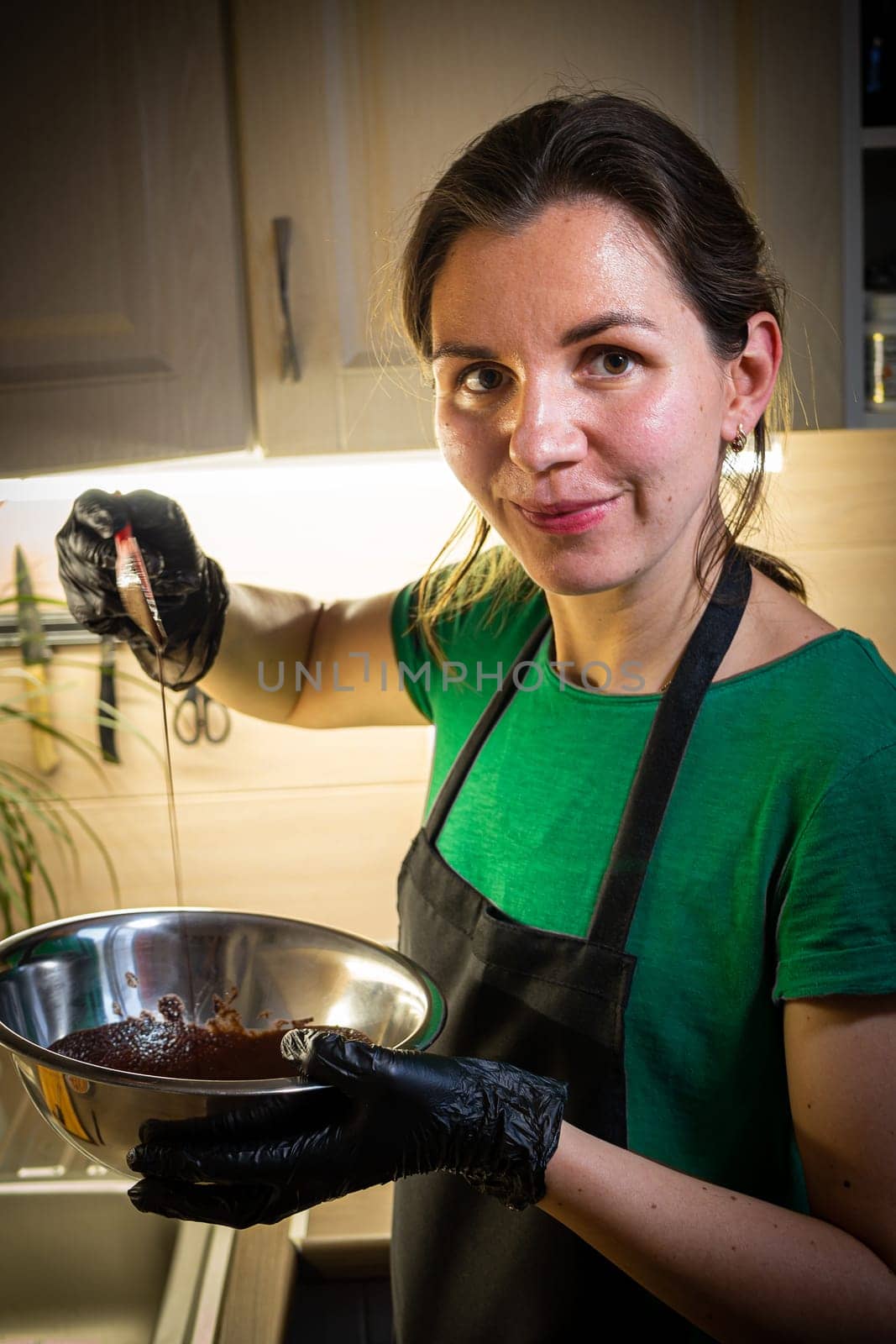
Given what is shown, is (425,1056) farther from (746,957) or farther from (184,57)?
(184,57)

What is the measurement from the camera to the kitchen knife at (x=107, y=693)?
69.1 inches

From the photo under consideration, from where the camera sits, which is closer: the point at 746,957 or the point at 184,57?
the point at 746,957

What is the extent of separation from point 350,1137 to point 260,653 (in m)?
0.60

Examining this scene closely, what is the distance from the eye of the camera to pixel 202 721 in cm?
182

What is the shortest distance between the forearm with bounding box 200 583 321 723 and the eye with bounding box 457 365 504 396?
0.40m

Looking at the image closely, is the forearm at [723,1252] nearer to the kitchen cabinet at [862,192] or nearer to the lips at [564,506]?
the lips at [564,506]

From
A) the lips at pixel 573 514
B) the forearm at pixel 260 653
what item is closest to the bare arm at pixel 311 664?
the forearm at pixel 260 653

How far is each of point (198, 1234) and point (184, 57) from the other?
128 cm

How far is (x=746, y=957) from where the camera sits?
798 millimetres

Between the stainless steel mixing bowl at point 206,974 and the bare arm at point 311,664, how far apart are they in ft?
0.98

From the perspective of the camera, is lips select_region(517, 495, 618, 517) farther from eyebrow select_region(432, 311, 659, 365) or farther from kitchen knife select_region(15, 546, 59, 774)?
kitchen knife select_region(15, 546, 59, 774)

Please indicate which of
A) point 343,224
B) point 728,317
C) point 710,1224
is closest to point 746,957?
point 710,1224

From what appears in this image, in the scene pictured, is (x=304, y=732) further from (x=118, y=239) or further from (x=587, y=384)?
(x=587, y=384)

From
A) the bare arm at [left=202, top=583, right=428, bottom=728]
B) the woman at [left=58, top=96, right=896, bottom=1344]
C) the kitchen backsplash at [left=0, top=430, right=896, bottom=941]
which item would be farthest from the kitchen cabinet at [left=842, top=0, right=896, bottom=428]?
the bare arm at [left=202, top=583, right=428, bottom=728]
